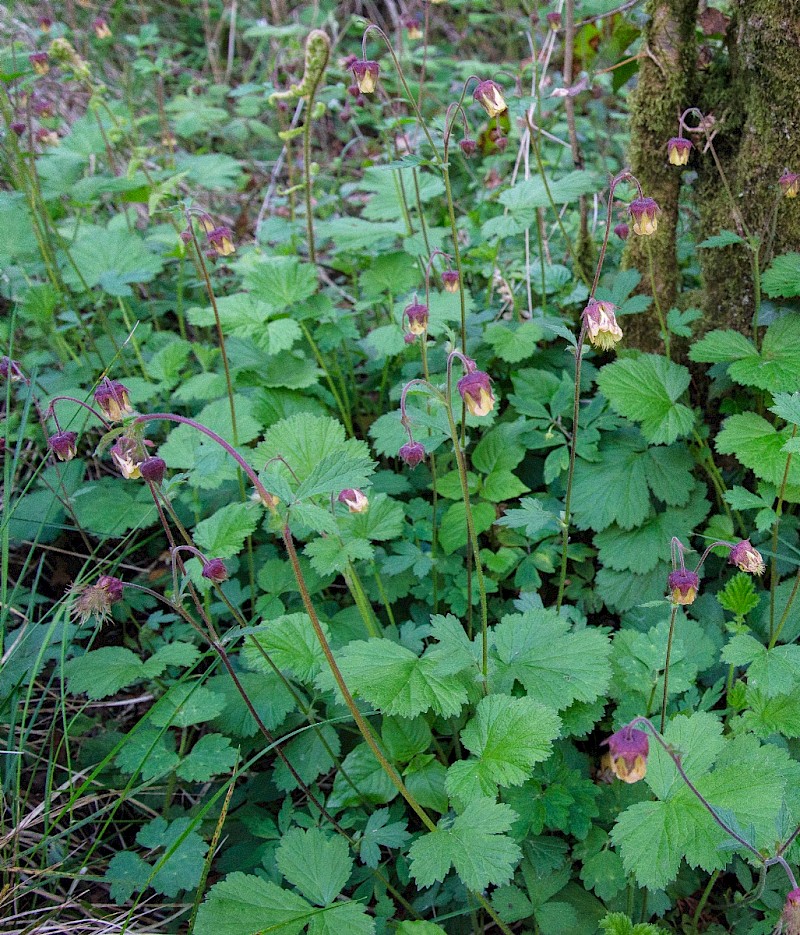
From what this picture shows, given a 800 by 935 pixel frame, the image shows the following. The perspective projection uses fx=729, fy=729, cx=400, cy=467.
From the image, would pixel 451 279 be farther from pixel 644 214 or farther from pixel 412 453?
pixel 412 453

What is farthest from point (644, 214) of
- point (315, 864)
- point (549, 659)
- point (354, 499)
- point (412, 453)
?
point (315, 864)

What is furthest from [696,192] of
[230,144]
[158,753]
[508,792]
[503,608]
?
[230,144]

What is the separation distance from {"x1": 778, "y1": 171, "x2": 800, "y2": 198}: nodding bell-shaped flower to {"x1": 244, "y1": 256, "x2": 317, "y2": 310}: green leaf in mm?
1570

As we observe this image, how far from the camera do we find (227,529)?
2.06 metres

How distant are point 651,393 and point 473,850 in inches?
55.3

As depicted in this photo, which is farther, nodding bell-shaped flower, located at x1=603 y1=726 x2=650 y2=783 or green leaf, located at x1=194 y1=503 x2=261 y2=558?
green leaf, located at x1=194 y1=503 x2=261 y2=558

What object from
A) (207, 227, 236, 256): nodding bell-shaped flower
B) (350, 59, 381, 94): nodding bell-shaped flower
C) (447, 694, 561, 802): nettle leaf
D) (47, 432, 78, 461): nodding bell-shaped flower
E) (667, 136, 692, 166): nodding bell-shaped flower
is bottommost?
(447, 694, 561, 802): nettle leaf

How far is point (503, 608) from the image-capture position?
7.44 ft

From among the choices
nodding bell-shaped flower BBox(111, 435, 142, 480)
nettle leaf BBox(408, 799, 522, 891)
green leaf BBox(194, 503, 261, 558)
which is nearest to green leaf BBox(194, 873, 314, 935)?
nettle leaf BBox(408, 799, 522, 891)

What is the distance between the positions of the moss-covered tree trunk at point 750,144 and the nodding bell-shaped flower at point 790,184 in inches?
2.7

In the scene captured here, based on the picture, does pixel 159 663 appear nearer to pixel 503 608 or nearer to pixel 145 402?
pixel 503 608

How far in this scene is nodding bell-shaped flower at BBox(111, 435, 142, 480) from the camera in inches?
56.7

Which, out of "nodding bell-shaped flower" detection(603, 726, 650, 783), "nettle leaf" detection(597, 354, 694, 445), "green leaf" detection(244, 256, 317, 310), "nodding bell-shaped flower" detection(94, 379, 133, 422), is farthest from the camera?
"green leaf" detection(244, 256, 317, 310)

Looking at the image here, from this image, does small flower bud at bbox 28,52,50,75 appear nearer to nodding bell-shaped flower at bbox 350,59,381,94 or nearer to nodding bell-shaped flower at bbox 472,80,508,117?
nodding bell-shaped flower at bbox 350,59,381,94
